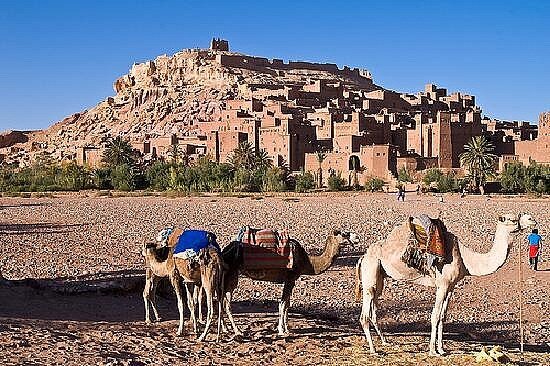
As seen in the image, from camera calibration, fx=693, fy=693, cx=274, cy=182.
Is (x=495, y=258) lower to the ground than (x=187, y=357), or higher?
higher

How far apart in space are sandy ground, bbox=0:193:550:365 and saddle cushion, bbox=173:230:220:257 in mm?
950

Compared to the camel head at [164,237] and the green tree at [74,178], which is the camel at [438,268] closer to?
the camel head at [164,237]

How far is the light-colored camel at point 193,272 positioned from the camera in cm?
729

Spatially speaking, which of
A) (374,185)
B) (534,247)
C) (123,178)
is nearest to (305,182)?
(374,185)

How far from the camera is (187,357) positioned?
6648 mm

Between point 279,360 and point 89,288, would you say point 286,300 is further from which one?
point 89,288

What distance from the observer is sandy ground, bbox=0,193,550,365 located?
664cm

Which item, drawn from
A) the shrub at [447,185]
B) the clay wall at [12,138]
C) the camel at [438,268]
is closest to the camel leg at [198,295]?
the camel at [438,268]

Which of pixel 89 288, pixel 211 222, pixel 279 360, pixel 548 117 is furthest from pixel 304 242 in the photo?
pixel 548 117

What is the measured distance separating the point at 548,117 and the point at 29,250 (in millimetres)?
42408

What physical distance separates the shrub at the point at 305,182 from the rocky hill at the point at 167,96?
24864mm

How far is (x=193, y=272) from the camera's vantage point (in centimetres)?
748

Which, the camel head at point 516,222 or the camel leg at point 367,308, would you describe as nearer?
the camel head at point 516,222

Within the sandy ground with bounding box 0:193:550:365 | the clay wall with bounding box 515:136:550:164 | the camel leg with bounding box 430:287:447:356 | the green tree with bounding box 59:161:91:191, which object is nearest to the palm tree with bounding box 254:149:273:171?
the green tree with bounding box 59:161:91:191
